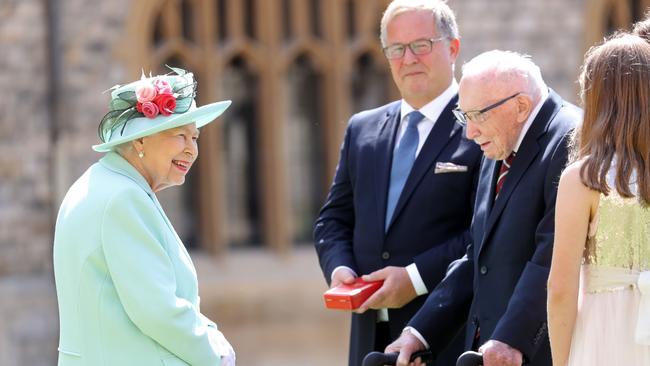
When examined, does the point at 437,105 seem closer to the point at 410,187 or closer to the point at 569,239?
the point at 410,187

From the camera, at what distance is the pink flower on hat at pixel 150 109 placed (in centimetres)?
333

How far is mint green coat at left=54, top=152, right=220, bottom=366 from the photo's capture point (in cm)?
316

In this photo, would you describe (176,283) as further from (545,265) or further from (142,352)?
(545,265)

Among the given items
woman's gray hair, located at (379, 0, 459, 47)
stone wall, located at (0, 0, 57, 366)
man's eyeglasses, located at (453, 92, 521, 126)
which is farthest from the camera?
stone wall, located at (0, 0, 57, 366)

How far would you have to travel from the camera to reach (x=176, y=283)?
3305 millimetres

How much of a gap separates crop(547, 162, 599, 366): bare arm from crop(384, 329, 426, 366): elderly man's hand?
0.73 meters

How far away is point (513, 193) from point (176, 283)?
1017mm

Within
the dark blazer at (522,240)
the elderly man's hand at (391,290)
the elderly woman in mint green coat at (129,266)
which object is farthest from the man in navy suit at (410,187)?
the elderly woman in mint green coat at (129,266)

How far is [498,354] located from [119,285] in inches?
42.2

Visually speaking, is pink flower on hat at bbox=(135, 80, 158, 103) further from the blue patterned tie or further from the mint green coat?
the blue patterned tie

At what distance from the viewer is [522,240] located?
357 cm

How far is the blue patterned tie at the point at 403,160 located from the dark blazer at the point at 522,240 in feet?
1.56

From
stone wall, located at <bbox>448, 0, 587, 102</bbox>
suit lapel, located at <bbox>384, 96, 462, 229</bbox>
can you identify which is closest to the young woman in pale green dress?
suit lapel, located at <bbox>384, 96, 462, 229</bbox>

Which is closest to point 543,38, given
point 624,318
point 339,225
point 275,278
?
point 275,278
